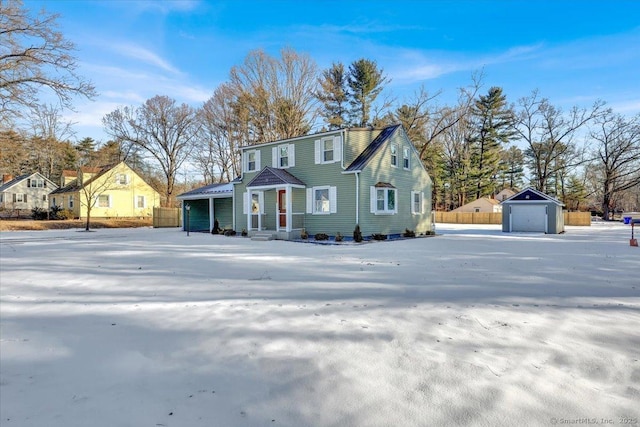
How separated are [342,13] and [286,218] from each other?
9444 mm

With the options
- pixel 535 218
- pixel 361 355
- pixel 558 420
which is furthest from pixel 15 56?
pixel 535 218

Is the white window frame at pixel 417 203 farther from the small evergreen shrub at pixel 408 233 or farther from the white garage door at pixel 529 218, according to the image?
the white garage door at pixel 529 218

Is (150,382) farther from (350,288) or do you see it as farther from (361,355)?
(350,288)

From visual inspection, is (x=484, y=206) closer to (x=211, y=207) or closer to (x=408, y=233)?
(x=408, y=233)

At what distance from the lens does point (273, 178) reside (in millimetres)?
16719

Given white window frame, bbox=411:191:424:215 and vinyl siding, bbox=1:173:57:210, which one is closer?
white window frame, bbox=411:191:424:215

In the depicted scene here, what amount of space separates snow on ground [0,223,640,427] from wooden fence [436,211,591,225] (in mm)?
32146

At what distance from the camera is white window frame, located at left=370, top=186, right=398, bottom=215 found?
51.9 feet

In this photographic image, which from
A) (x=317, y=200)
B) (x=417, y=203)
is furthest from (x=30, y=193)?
(x=417, y=203)

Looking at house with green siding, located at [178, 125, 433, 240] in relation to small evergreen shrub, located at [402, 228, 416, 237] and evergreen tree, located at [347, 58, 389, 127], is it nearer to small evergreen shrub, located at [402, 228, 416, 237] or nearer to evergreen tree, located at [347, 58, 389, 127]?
small evergreen shrub, located at [402, 228, 416, 237]

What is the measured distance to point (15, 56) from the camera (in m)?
16.3

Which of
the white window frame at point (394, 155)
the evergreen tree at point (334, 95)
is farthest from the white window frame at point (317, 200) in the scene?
the evergreen tree at point (334, 95)

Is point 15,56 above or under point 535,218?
above

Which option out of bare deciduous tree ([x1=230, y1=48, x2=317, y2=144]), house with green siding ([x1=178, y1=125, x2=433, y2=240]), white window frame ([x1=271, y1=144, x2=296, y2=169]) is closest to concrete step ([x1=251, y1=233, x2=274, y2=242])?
house with green siding ([x1=178, y1=125, x2=433, y2=240])
